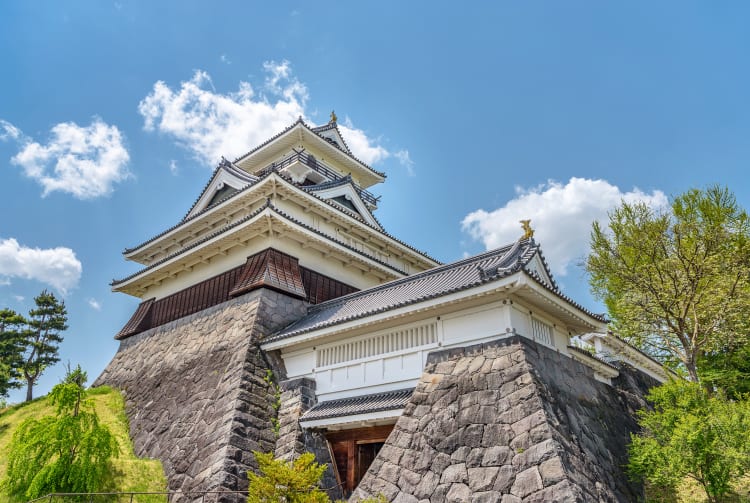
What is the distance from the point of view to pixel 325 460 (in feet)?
36.8

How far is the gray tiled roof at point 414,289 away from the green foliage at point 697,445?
3376mm

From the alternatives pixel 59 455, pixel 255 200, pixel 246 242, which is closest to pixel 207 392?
pixel 59 455

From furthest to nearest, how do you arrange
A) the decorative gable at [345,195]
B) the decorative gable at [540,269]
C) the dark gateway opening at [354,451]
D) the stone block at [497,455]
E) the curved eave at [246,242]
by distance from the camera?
the decorative gable at [345,195], the curved eave at [246,242], the decorative gable at [540,269], the dark gateway opening at [354,451], the stone block at [497,455]

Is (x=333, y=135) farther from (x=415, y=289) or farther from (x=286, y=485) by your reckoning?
(x=286, y=485)

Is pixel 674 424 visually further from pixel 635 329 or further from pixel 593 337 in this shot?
pixel 635 329

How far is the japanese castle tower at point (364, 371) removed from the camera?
855cm

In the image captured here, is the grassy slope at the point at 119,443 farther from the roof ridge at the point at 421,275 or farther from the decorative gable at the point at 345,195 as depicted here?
the decorative gable at the point at 345,195

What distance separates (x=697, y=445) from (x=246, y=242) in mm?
13432

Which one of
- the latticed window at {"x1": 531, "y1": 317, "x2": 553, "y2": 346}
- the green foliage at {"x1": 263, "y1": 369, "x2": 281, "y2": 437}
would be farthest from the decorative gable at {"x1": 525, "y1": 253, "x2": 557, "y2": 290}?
the green foliage at {"x1": 263, "y1": 369, "x2": 281, "y2": 437}

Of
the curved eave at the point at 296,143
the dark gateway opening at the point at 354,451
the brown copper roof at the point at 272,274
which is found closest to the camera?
the dark gateway opening at the point at 354,451

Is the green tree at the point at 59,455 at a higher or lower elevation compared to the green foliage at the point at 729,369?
lower

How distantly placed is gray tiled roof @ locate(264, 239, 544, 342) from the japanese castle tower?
0.07 metres

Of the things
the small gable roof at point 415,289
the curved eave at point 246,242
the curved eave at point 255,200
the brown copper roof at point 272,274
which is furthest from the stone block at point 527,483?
the curved eave at point 255,200

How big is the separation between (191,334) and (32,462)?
6302 mm
